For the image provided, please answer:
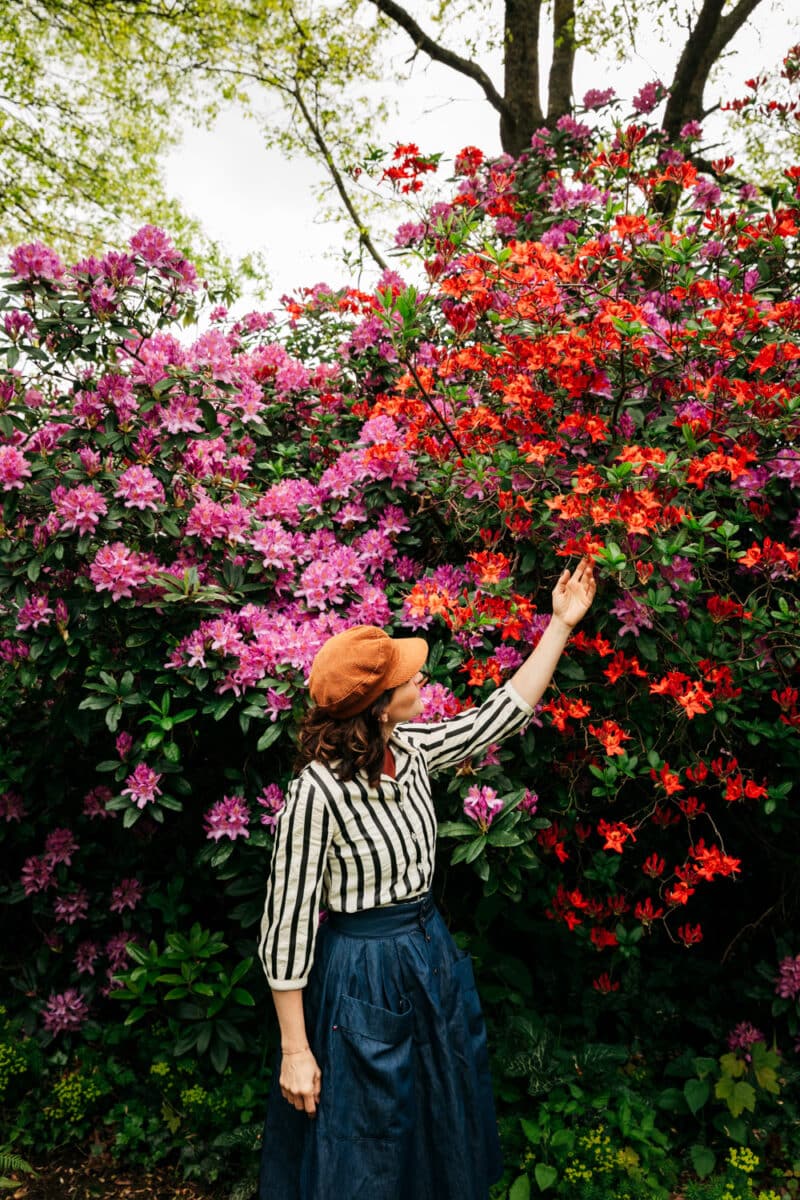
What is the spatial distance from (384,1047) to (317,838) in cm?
42

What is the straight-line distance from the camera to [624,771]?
206cm

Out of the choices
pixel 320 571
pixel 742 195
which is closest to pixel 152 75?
pixel 742 195

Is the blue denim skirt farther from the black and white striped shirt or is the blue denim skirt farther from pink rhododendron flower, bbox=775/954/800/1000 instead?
pink rhododendron flower, bbox=775/954/800/1000

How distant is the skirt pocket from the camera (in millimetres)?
1568

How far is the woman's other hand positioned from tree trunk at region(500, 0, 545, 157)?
625cm

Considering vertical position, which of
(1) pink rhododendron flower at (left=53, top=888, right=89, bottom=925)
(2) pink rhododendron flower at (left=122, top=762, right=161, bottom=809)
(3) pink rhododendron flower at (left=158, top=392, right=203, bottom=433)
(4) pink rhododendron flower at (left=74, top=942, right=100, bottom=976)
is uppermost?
(3) pink rhododendron flower at (left=158, top=392, right=203, bottom=433)

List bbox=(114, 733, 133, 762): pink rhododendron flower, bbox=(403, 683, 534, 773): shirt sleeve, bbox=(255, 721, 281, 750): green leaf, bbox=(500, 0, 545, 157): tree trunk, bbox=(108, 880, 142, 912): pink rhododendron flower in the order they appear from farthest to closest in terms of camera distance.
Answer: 1. bbox=(500, 0, 545, 157): tree trunk
2. bbox=(108, 880, 142, 912): pink rhododendron flower
3. bbox=(114, 733, 133, 762): pink rhododendron flower
4. bbox=(255, 721, 281, 750): green leaf
5. bbox=(403, 683, 534, 773): shirt sleeve

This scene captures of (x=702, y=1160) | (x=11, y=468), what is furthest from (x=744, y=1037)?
(x=11, y=468)

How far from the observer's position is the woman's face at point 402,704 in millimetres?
1604

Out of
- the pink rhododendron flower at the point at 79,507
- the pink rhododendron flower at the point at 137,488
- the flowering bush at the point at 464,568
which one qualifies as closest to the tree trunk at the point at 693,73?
the flowering bush at the point at 464,568

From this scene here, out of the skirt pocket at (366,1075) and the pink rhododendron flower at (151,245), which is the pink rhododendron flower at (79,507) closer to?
the pink rhododendron flower at (151,245)

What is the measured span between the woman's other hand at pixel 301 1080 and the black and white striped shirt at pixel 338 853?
5.6 inches

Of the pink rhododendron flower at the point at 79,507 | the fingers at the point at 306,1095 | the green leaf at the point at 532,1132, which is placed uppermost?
the pink rhododendron flower at the point at 79,507

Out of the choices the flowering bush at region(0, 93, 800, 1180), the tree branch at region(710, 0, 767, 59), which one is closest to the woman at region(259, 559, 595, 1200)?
the flowering bush at region(0, 93, 800, 1180)
